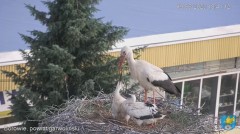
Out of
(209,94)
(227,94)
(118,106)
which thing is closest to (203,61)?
(209,94)

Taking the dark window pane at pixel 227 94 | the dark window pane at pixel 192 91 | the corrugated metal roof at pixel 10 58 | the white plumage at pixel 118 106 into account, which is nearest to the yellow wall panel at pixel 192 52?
the dark window pane at pixel 192 91

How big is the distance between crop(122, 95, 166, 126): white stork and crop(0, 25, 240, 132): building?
10.7 feet

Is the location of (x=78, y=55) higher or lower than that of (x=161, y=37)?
lower

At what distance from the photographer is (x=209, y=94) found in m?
13.4

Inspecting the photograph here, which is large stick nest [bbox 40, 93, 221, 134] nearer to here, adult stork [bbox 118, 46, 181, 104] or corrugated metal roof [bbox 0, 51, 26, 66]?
adult stork [bbox 118, 46, 181, 104]

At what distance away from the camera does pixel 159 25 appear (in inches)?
499

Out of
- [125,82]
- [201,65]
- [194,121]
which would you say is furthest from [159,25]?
[194,121]

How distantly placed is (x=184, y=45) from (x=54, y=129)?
5.52 metres

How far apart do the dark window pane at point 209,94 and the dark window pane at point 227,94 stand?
0.92 feet

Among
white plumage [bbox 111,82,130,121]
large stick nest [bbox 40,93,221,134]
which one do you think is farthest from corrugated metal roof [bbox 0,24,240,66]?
white plumage [bbox 111,82,130,121]

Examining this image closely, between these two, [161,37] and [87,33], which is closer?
[87,33]

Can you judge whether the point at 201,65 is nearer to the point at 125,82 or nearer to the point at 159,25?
the point at 159,25

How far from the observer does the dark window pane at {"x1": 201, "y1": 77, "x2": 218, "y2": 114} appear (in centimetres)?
1300

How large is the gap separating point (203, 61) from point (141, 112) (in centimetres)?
573
